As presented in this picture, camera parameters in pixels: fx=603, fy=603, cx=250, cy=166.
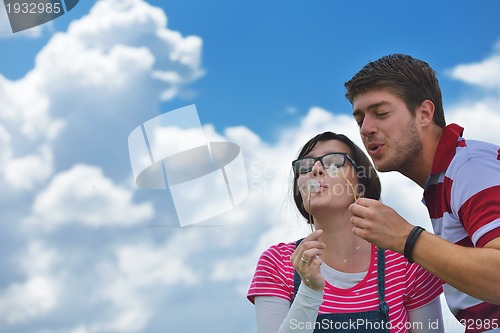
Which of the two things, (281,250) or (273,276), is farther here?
(281,250)

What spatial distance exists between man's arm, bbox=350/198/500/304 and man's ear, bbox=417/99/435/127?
0.81 meters

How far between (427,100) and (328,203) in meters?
0.80

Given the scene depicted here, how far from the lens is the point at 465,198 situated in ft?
8.68

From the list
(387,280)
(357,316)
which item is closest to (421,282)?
(387,280)

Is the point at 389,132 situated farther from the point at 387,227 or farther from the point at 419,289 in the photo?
the point at 419,289

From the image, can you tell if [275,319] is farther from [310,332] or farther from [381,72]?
[381,72]

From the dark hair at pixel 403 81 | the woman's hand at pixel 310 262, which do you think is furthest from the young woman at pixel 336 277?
the dark hair at pixel 403 81

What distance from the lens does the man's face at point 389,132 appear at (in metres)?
3.21

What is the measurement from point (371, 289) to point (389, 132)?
33.1 inches

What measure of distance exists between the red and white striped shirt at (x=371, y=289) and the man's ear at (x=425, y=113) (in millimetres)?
764

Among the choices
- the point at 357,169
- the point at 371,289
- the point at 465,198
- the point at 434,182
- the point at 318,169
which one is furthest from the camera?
the point at 357,169

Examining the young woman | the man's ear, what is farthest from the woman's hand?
the man's ear

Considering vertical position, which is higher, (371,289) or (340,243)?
(340,243)

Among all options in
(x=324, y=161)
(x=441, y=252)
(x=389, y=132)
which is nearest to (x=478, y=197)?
(x=441, y=252)
